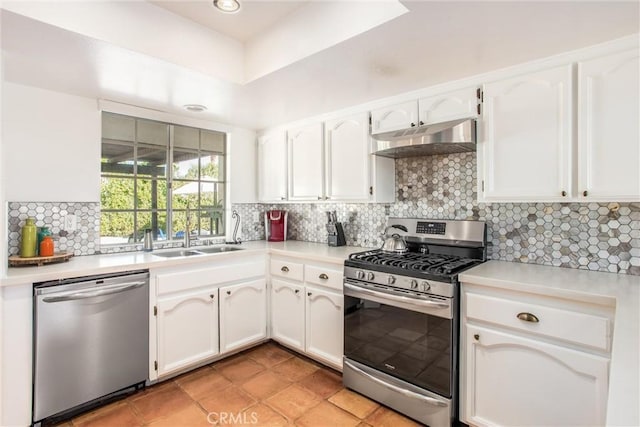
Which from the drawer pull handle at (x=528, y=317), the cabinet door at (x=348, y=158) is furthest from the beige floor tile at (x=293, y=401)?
the cabinet door at (x=348, y=158)

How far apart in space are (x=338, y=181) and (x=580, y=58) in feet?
5.73

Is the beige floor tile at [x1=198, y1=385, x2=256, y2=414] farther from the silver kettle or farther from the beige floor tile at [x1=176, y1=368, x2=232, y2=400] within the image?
the silver kettle

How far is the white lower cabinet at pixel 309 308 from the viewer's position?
8.27ft

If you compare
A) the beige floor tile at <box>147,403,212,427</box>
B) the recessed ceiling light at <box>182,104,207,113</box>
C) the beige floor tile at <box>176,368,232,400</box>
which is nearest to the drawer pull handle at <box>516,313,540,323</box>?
the beige floor tile at <box>147,403,212,427</box>

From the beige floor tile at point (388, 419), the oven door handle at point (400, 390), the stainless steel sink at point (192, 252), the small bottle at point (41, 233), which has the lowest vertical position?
the beige floor tile at point (388, 419)

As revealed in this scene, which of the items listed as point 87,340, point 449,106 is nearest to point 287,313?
point 87,340

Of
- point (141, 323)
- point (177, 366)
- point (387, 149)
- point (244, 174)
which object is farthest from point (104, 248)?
point (387, 149)

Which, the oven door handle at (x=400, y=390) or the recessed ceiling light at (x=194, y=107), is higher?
the recessed ceiling light at (x=194, y=107)

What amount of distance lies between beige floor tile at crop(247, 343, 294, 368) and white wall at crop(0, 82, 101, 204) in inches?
72.8

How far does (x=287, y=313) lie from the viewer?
9.50 feet

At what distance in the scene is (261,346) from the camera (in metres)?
3.08

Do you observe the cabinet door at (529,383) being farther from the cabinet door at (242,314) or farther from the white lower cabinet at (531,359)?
the cabinet door at (242,314)

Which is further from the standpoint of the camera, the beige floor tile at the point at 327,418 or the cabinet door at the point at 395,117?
the cabinet door at the point at 395,117

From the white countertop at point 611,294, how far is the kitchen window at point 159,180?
8.39ft
